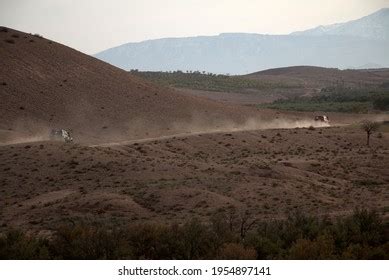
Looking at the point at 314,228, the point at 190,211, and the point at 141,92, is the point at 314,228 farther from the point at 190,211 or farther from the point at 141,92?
the point at 141,92

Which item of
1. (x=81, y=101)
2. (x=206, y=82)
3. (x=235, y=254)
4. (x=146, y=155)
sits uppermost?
(x=206, y=82)

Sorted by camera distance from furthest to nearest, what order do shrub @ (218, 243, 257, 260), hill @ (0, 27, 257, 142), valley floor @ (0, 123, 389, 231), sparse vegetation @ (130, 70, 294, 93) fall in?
sparse vegetation @ (130, 70, 294, 93)
hill @ (0, 27, 257, 142)
valley floor @ (0, 123, 389, 231)
shrub @ (218, 243, 257, 260)

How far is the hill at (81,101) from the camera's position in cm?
4653

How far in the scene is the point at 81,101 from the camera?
5216 cm

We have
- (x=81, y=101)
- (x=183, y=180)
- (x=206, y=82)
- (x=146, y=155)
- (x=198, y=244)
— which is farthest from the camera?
(x=206, y=82)

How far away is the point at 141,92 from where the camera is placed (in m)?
57.7

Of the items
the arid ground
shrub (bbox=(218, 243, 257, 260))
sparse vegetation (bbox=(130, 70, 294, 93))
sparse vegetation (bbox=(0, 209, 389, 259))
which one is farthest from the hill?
sparse vegetation (bbox=(130, 70, 294, 93))

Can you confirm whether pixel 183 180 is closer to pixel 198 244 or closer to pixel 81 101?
pixel 198 244

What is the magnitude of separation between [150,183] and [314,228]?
42.6 ft

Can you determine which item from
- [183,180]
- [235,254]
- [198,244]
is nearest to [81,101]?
[183,180]

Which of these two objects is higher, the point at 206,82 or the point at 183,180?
A: the point at 206,82

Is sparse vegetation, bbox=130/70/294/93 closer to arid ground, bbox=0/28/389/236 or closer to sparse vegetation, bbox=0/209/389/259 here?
arid ground, bbox=0/28/389/236

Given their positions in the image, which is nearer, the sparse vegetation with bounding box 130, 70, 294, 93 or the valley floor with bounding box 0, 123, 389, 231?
the valley floor with bounding box 0, 123, 389, 231

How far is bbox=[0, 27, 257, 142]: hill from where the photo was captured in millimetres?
46531
